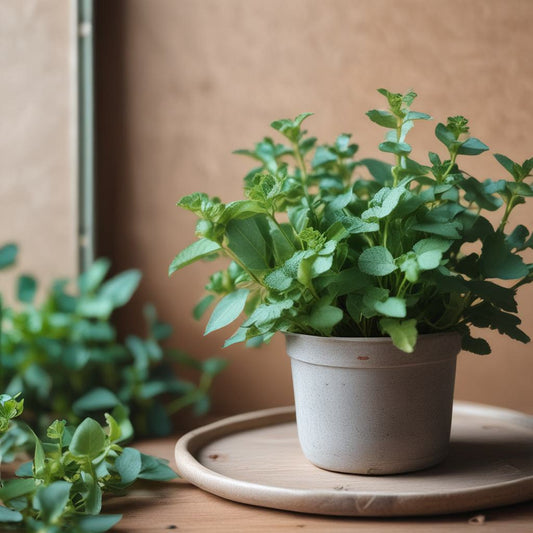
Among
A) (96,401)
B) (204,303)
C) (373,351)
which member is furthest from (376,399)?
(96,401)

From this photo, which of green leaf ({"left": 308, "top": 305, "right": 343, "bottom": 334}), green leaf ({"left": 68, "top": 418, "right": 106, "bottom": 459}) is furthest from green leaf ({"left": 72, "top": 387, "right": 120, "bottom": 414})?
green leaf ({"left": 308, "top": 305, "right": 343, "bottom": 334})

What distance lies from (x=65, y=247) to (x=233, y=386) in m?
0.38

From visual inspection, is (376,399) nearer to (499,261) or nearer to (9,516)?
(499,261)

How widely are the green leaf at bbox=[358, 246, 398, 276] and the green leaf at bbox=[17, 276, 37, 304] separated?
73cm

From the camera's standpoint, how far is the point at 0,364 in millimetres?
1116

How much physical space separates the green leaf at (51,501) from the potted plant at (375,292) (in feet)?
0.65

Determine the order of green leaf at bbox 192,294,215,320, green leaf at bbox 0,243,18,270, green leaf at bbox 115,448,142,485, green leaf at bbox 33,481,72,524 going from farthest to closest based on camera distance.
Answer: green leaf at bbox 0,243,18,270
green leaf at bbox 192,294,215,320
green leaf at bbox 115,448,142,485
green leaf at bbox 33,481,72,524

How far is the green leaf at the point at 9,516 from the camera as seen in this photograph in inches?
25.0

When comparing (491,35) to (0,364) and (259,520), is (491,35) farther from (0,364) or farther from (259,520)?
(0,364)

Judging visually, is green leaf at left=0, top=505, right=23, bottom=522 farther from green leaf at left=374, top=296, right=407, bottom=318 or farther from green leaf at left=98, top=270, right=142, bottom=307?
green leaf at left=98, top=270, right=142, bottom=307

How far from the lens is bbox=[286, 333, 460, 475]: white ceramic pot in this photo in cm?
68

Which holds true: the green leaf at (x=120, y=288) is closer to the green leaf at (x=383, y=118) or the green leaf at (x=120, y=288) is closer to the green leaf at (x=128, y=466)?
the green leaf at (x=128, y=466)

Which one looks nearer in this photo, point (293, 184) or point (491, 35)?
point (293, 184)

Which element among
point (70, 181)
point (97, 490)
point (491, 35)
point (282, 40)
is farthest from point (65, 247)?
point (491, 35)
